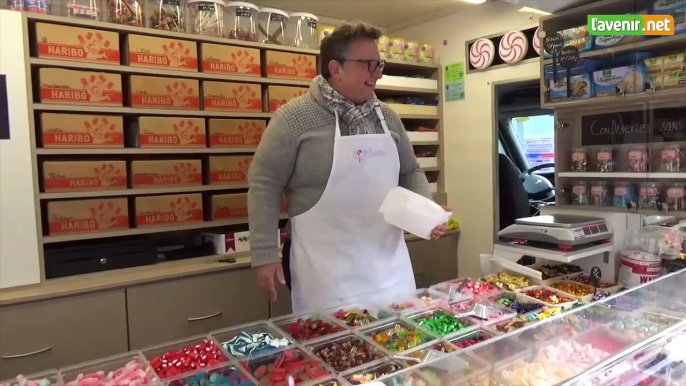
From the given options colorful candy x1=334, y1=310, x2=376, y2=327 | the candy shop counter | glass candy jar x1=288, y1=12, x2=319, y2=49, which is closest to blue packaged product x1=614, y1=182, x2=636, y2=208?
the candy shop counter

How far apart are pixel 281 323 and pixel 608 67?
6.48 ft

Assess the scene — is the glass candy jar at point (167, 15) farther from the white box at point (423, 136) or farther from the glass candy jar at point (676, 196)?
the glass candy jar at point (676, 196)

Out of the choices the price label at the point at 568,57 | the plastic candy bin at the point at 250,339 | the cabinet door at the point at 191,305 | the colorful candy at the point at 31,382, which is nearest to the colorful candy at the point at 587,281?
the price label at the point at 568,57

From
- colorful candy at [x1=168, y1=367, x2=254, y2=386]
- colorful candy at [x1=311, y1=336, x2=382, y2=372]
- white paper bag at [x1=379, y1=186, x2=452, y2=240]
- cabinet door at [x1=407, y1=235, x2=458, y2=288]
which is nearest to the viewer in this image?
colorful candy at [x1=168, y1=367, x2=254, y2=386]

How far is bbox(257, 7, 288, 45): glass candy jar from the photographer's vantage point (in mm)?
3213

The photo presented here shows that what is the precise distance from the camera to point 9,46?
2.33m

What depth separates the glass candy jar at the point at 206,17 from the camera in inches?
115

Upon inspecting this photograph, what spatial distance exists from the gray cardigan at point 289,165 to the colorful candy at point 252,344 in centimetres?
43

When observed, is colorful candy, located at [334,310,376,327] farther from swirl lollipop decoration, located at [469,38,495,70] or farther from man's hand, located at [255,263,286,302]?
swirl lollipop decoration, located at [469,38,495,70]

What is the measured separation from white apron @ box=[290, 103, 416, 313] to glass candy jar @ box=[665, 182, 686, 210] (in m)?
1.26

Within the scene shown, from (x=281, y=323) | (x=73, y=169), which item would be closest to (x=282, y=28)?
(x=73, y=169)

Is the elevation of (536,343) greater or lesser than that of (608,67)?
lesser

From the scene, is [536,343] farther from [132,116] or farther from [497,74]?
[497,74]

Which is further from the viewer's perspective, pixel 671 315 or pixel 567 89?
pixel 567 89
